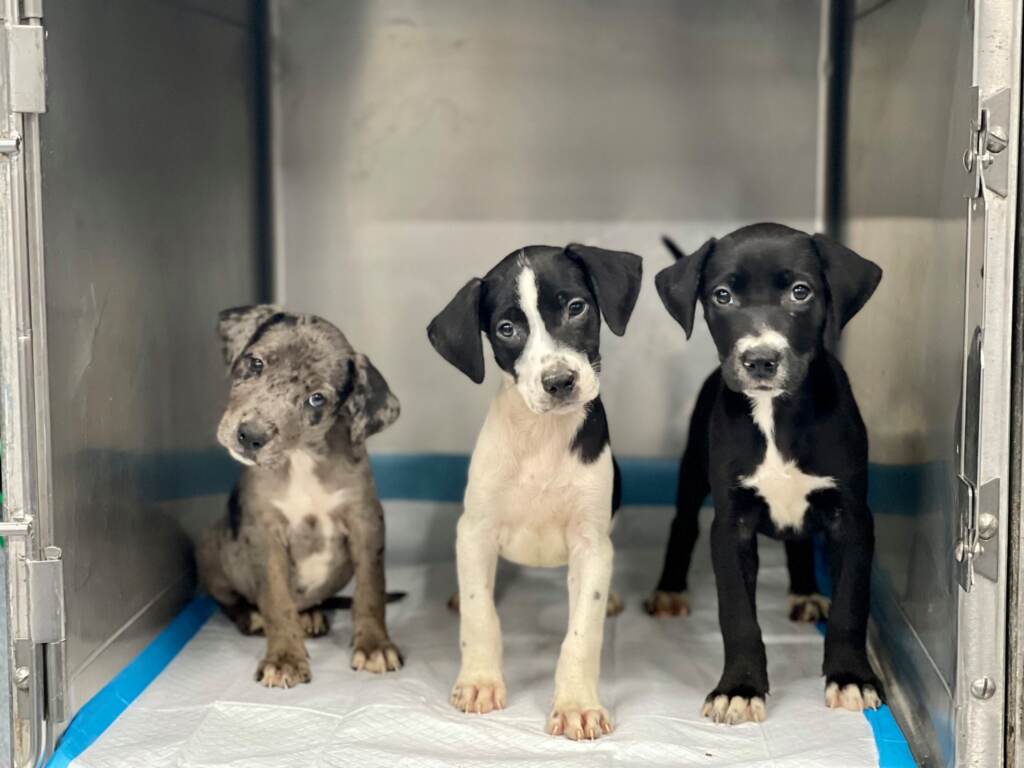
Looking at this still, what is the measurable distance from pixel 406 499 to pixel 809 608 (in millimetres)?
1550

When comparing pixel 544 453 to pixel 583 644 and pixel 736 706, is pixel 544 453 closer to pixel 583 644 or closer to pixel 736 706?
pixel 583 644

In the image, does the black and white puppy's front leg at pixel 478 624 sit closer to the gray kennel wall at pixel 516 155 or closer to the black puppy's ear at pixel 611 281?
the black puppy's ear at pixel 611 281

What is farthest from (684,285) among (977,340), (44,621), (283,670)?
(44,621)

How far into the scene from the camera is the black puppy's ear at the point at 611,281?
9.98 feet

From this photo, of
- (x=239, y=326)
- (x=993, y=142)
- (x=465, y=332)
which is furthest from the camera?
(x=239, y=326)

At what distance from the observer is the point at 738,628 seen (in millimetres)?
3051

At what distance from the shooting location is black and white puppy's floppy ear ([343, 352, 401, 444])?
3.35 meters

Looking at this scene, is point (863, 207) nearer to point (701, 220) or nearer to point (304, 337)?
point (701, 220)

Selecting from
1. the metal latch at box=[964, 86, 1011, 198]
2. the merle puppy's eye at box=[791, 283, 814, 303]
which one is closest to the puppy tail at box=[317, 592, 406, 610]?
the merle puppy's eye at box=[791, 283, 814, 303]

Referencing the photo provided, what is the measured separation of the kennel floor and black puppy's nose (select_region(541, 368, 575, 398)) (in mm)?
789

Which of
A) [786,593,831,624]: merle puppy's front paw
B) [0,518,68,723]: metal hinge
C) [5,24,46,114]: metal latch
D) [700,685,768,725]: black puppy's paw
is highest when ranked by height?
[5,24,46,114]: metal latch

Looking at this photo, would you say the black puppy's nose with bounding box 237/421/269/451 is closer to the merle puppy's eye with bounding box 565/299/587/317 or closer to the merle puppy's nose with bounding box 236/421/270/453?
the merle puppy's nose with bounding box 236/421/270/453

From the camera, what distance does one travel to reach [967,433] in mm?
2592

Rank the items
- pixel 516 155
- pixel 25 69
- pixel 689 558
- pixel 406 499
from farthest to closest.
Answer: pixel 406 499 < pixel 516 155 < pixel 689 558 < pixel 25 69
